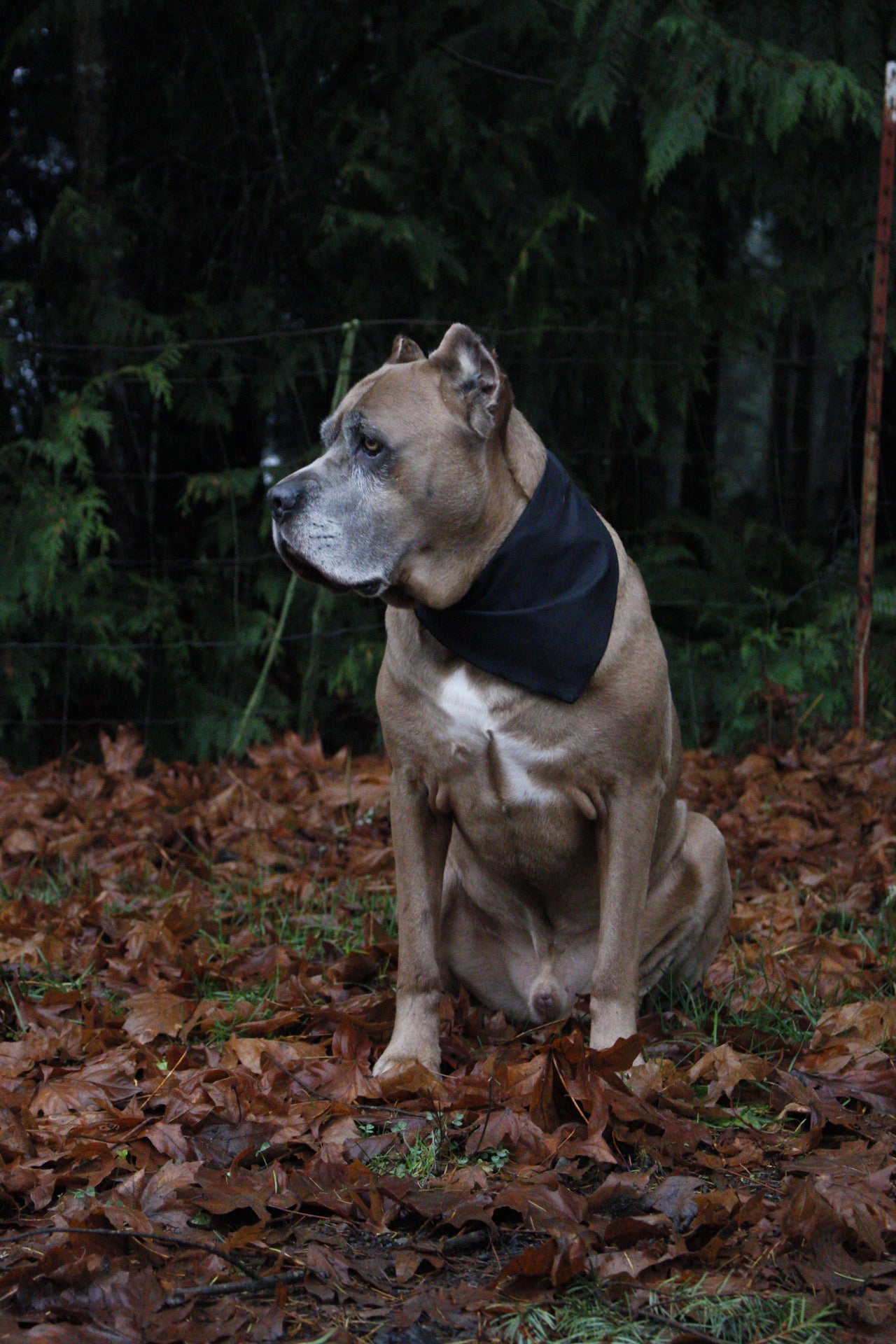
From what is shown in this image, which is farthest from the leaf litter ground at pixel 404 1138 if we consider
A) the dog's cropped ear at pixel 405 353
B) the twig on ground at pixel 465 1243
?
the dog's cropped ear at pixel 405 353

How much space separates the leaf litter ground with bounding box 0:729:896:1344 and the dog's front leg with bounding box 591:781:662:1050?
0.14 m

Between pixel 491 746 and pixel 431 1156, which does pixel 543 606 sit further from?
pixel 431 1156

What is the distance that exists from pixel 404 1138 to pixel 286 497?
4.41 feet

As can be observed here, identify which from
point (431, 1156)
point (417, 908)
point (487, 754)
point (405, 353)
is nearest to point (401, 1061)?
point (417, 908)

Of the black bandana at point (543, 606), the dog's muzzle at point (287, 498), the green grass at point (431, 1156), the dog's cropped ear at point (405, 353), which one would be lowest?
the green grass at point (431, 1156)

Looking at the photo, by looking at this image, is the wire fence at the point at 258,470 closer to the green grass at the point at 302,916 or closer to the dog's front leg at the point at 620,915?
the green grass at the point at 302,916

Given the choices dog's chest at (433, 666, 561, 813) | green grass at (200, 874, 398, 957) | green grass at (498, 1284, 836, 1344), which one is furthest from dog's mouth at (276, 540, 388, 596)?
green grass at (498, 1284, 836, 1344)

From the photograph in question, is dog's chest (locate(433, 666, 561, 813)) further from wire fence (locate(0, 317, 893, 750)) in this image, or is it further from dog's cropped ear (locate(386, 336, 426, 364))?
wire fence (locate(0, 317, 893, 750))

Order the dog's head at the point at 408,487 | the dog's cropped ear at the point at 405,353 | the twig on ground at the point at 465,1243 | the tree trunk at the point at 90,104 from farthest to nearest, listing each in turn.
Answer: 1. the tree trunk at the point at 90,104
2. the dog's cropped ear at the point at 405,353
3. the dog's head at the point at 408,487
4. the twig on ground at the point at 465,1243

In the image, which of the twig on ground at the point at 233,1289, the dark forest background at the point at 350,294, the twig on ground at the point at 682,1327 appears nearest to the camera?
the twig on ground at the point at 682,1327

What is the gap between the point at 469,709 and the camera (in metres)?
2.82

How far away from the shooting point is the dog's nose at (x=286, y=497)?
277 centimetres

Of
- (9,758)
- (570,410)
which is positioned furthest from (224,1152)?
(570,410)

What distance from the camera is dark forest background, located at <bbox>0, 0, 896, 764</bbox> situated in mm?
6125
